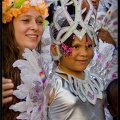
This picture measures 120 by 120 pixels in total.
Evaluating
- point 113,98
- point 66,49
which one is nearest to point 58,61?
point 66,49

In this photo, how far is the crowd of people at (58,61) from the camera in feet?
10.7

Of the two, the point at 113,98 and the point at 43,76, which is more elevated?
the point at 43,76

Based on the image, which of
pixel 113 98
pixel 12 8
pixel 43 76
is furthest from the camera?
pixel 113 98

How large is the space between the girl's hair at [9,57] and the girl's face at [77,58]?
0.40 meters

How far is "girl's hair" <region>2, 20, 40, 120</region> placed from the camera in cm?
323

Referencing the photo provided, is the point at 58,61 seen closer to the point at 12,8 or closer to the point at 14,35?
the point at 14,35

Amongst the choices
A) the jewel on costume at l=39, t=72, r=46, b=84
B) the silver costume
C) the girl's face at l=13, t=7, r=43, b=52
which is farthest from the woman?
the silver costume

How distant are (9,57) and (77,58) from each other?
22.3 inches

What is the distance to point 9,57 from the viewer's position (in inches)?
128

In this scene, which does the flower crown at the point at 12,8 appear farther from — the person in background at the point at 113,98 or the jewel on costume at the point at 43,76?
the person in background at the point at 113,98

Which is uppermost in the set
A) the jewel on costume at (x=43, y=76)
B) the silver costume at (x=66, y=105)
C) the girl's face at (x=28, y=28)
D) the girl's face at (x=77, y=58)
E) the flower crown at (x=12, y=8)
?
the flower crown at (x=12, y=8)

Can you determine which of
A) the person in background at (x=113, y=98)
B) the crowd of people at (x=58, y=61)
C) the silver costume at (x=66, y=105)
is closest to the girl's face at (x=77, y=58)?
the crowd of people at (x=58, y=61)

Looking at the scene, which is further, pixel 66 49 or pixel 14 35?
pixel 66 49

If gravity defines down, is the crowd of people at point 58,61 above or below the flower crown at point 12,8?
below
